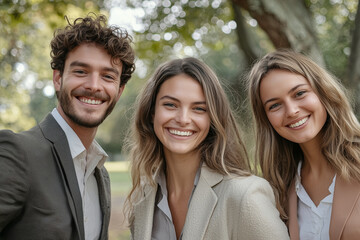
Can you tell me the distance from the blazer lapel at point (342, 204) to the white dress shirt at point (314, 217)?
0.07 m

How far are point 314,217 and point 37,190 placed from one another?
2.15 metres

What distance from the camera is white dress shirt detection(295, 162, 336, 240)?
3088 millimetres

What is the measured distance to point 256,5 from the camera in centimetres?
574

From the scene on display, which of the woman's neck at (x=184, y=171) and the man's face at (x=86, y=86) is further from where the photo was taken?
the woman's neck at (x=184, y=171)

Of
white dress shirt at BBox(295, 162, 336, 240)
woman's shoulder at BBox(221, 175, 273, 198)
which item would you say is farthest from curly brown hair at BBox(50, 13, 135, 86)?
white dress shirt at BBox(295, 162, 336, 240)

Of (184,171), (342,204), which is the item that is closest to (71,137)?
(184,171)

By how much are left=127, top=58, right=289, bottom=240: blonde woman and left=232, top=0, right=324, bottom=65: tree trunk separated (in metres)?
2.88

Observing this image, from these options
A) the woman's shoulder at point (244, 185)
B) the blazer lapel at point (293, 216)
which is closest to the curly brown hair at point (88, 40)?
the woman's shoulder at point (244, 185)

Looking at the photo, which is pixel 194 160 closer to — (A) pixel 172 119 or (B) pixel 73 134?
(A) pixel 172 119

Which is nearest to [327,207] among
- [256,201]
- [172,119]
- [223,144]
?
[256,201]

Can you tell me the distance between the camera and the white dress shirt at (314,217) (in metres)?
3.09

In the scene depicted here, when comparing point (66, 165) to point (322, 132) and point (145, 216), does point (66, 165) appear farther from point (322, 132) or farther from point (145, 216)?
point (322, 132)

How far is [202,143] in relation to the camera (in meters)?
3.43

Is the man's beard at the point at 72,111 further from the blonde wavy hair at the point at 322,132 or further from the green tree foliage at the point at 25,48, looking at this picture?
the green tree foliage at the point at 25,48
